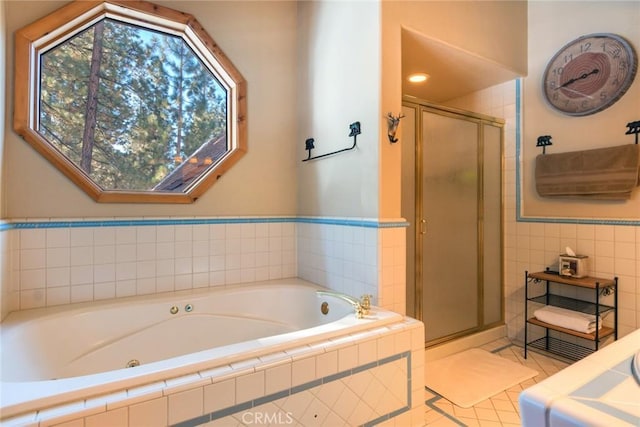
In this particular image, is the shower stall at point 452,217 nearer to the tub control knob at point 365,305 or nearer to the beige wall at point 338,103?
the beige wall at point 338,103

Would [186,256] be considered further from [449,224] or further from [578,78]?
[578,78]

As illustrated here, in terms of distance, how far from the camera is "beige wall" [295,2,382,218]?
1981mm

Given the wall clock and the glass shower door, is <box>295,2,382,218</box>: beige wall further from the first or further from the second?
the wall clock

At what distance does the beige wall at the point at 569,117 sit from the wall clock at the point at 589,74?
0.04 m

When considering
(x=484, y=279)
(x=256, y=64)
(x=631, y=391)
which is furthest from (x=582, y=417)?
(x=256, y=64)

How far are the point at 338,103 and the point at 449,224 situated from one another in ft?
4.10

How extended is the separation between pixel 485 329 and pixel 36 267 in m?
3.17

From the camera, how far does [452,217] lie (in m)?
2.62

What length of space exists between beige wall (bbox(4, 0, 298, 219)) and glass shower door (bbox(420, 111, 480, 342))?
1060 millimetres

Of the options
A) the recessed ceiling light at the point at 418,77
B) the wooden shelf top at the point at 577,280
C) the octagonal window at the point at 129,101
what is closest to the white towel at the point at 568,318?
the wooden shelf top at the point at 577,280

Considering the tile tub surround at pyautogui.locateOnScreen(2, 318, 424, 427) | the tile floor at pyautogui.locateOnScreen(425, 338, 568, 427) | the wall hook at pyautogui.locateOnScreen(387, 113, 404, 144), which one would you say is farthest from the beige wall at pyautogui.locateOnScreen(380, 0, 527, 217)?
the tile floor at pyautogui.locateOnScreen(425, 338, 568, 427)

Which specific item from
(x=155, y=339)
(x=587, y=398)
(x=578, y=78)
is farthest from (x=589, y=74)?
(x=155, y=339)

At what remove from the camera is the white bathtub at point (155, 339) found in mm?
1067

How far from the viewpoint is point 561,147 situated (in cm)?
250
